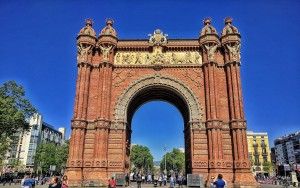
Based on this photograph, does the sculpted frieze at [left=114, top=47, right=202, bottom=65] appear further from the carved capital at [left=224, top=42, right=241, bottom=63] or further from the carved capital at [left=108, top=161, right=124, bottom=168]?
the carved capital at [left=108, top=161, right=124, bottom=168]

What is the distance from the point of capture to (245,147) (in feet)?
90.7

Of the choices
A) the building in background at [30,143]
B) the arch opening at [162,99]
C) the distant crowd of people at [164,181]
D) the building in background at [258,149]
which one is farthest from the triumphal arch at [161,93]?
the building in background at [258,149]

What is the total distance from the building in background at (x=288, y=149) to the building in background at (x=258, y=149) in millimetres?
8567

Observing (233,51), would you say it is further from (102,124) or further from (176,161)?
(176,161)

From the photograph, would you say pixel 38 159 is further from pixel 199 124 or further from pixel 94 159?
pixel 199 124

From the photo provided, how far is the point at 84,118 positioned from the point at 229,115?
14597 mm

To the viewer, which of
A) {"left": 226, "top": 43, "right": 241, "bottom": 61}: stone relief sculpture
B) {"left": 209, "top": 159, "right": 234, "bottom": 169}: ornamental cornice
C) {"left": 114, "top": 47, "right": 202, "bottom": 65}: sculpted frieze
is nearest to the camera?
{"left": 209, "top": 159, "right": 234, "bottom": 169}: ornamental cornice

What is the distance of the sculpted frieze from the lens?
104 ft

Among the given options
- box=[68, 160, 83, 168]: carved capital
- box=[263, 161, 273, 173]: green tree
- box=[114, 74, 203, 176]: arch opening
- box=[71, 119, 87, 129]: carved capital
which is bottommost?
box=[68, 160, 83, 168]: carved capital

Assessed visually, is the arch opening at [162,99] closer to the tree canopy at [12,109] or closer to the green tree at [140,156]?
the tree canopy at [12,109]

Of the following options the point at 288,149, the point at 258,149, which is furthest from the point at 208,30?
the point at 288,149

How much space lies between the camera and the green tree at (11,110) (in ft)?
111

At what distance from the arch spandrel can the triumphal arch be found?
10 centimetres

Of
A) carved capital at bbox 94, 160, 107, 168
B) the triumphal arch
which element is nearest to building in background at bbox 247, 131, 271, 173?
the triumphal arch
